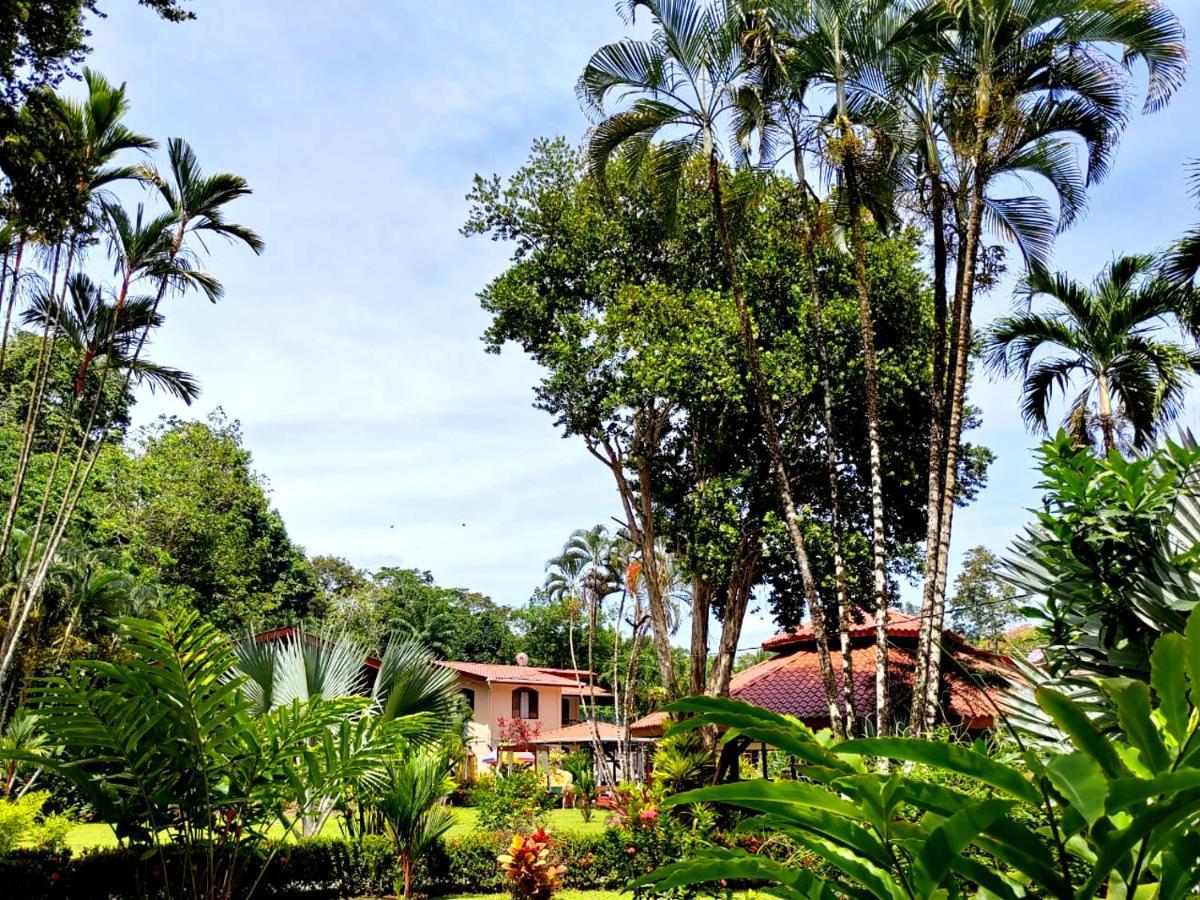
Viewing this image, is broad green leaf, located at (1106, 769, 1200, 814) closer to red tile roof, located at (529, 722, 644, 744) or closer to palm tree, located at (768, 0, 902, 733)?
palm tree, located at (768, 0, 902, 733)

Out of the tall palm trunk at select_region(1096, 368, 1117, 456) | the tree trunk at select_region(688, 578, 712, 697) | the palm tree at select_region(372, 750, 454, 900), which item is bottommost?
the palm tree at select_region(372, 750, 454, 900)

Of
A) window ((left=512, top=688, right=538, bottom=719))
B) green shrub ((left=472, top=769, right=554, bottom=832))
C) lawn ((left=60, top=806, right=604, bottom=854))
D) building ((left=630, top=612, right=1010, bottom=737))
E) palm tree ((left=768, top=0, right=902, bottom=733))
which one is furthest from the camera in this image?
window ((left=512, top=688, right=538, bottom=719))

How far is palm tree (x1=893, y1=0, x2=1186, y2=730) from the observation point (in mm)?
9508

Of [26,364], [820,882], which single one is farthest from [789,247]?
[26,364]

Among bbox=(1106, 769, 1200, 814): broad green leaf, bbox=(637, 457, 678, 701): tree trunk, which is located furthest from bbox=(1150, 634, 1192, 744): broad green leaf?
bbox=(637, 457, 678, 701): tree trunk

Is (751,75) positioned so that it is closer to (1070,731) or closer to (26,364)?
(1070,731)

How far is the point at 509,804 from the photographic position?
1490cm

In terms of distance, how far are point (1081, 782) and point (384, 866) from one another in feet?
43.8

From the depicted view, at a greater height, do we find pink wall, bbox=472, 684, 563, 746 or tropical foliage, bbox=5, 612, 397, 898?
tropical foliage, bbox=5, 612, 397, 898

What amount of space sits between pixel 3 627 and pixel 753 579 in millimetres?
15763

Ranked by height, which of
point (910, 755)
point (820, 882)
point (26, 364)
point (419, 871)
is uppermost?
point (26, 364)

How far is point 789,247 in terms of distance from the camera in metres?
16.7

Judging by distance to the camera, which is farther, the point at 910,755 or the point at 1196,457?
the point at 1196,457

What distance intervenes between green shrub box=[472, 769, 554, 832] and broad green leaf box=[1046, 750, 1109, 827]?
14.5 meters
